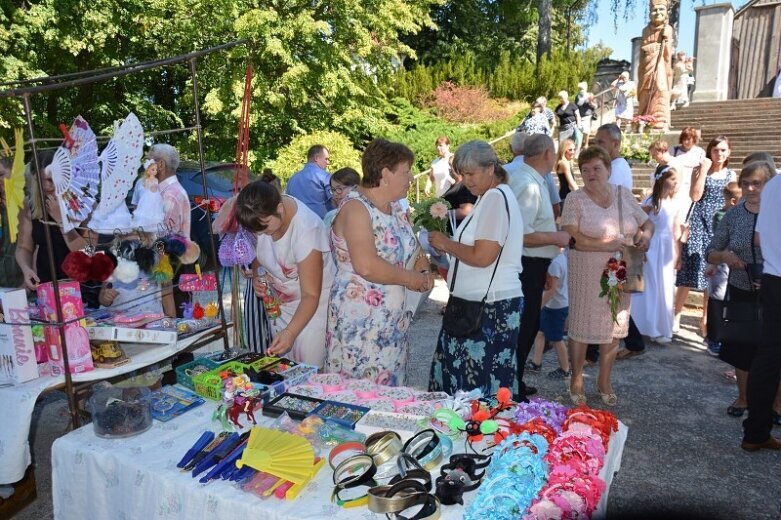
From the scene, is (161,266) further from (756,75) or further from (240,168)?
(756,75)

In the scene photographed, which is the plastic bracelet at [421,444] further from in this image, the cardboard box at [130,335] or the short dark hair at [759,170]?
the short dark hair at [759,170]

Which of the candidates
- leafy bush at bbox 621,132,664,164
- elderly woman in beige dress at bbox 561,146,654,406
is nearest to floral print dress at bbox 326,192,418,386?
elderly woman in beige dress at bbox 561,146,654,406

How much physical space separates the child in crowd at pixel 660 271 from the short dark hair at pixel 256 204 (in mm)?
3962

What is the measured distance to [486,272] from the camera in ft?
9.20

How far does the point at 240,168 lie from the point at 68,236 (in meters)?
1.07

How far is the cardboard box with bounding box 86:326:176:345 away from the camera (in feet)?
8.09

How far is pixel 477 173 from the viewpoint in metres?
2.73

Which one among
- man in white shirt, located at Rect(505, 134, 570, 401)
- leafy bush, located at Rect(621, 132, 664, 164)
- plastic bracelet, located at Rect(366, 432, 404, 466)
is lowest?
plastic bracelet, located at Rect(366, 432, 404, 466)

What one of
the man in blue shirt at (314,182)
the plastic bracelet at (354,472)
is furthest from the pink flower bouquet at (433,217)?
the man in blue shirt at (314,182)

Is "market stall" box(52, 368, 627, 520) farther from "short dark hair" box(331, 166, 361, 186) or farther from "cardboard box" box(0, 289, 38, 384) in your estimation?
"short dark hair" box(331, 166, 361, 186)

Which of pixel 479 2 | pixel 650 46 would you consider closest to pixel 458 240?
pixel 650 46

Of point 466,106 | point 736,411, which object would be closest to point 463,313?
point 736,411

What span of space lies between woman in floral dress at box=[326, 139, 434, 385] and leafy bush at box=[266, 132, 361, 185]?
11.1 meters

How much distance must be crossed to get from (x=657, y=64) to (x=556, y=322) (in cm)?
1049
